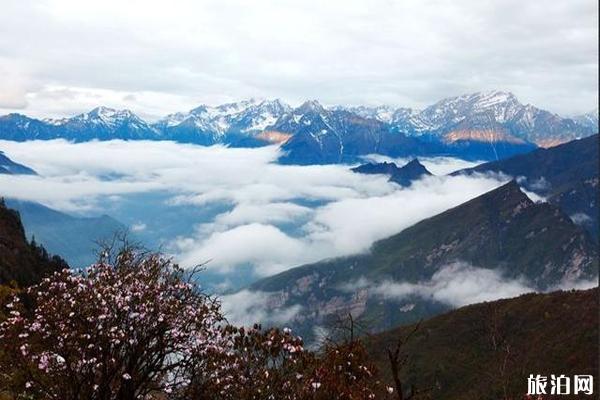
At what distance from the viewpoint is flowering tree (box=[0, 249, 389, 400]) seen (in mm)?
21922

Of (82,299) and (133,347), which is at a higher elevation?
(82,299)

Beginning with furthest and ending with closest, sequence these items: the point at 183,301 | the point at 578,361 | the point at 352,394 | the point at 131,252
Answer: the point at 578,361
the point at 131,252
the point at 183,301
the point at 352,394

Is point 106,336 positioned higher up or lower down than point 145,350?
higher up

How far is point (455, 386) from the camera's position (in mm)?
197250

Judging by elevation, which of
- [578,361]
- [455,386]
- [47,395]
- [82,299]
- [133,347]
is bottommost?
[455,386]

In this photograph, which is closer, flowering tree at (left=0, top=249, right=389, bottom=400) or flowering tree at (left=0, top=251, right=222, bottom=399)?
flowering tree at (left=0, top=249, right=389, bottom=400)

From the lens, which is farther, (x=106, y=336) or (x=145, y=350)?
(x=145, y=350)

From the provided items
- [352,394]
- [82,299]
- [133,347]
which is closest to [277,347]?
[352,394]

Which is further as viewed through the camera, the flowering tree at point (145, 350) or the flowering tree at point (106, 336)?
the flowering tree at point (106, 336)

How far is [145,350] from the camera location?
944 inches

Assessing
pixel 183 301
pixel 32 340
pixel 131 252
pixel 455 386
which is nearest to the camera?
pixel 32 340

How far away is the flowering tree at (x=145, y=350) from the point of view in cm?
2192

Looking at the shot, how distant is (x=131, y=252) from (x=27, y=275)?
166 metres

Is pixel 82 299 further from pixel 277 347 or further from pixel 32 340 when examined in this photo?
pixel 277 347
